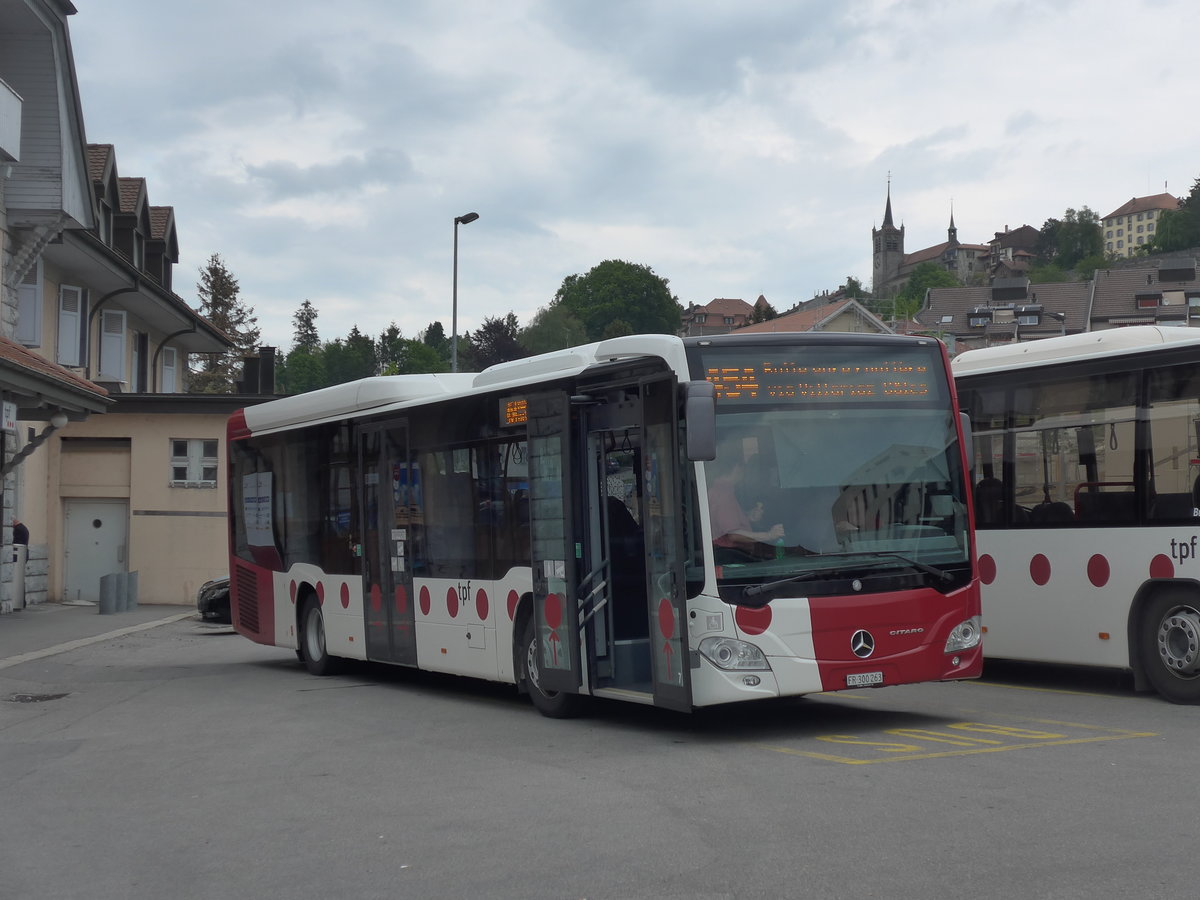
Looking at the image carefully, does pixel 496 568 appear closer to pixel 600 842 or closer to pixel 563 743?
pixel 563 743

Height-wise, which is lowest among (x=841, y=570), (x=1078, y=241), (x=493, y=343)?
(x=841, y=570)

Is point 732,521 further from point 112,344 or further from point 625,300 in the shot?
point 625,300

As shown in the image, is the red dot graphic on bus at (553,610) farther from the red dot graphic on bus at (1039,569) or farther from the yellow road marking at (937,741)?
the red dot graphic on bus at (1039,569)

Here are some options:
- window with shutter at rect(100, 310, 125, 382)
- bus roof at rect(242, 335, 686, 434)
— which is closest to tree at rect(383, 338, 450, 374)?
window with shutter at rect(100, 310, 125, 382)

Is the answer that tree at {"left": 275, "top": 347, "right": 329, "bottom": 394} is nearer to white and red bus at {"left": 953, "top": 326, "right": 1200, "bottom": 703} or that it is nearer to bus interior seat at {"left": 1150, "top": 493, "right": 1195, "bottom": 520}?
white and red bus at {"left": 953, "top": 326, "right": 1200, "bottom": 703}

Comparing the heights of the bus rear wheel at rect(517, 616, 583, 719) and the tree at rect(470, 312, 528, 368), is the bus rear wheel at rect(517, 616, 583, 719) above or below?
below

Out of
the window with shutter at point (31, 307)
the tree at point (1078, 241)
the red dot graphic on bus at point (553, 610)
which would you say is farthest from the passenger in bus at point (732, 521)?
the tree at point (1078, 241)

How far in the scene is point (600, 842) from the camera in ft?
23.9

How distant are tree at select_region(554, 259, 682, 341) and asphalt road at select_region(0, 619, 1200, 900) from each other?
106806 millimetres

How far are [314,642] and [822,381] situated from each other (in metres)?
9.02

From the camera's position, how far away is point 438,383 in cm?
1548

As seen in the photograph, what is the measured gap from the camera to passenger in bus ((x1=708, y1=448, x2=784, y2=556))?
10.5 m

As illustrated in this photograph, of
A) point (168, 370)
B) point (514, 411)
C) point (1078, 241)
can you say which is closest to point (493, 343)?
point (168, 370)

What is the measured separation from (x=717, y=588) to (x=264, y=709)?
19.1 feet
